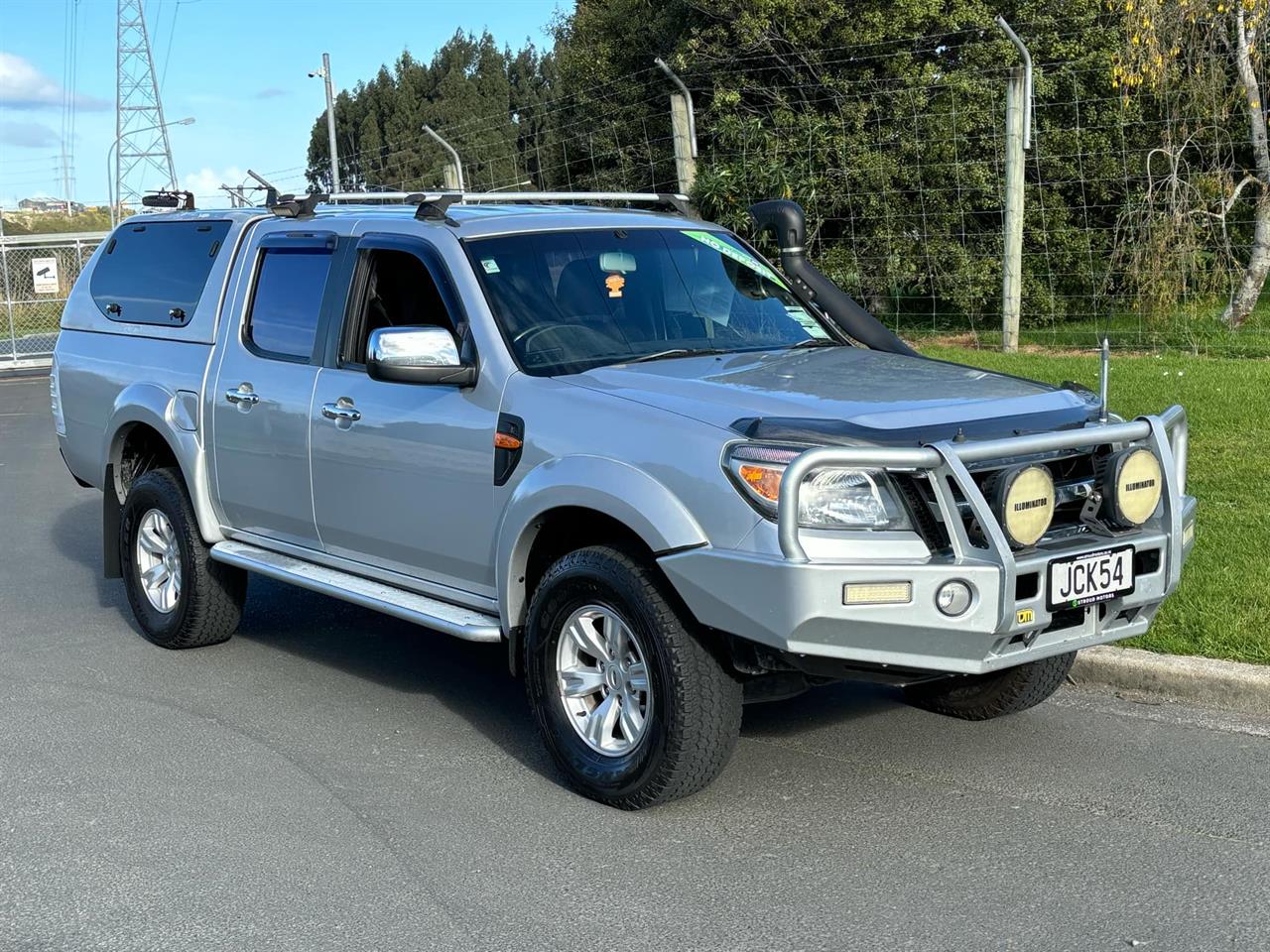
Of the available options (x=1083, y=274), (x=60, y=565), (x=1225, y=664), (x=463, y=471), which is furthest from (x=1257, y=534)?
(x=1083, y=274)

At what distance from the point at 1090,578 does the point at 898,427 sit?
75 centimetres

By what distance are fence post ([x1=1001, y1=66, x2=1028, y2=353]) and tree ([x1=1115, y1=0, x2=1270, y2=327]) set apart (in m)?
2.40

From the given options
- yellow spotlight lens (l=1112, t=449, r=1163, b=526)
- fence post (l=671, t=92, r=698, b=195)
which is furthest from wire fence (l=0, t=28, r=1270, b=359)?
yellow spotlight lens (l=1112, t=449, r=1163, b=526)

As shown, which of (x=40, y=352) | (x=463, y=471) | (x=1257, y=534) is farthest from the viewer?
(x=40, y=352)

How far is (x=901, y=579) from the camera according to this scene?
14.1 ft

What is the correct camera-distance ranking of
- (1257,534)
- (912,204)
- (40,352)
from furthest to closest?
(40,352), (912,204), (1257,534)

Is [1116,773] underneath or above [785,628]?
underneath

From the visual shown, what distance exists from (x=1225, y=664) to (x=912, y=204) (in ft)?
56.2

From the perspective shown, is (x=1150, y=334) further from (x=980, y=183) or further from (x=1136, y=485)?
(x=1136, y=485)

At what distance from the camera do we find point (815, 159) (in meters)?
24.5

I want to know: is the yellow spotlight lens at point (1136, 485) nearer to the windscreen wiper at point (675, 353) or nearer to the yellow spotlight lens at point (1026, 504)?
the yellow spotlight lens at point (1026, 504)

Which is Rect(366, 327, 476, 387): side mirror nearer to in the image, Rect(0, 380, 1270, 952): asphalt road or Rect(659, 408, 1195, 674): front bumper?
Rect(659, 408, 1195, 674): front bumper

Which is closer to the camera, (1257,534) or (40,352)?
(1257,534)

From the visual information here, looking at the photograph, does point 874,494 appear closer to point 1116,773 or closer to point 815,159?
point 1116,773
